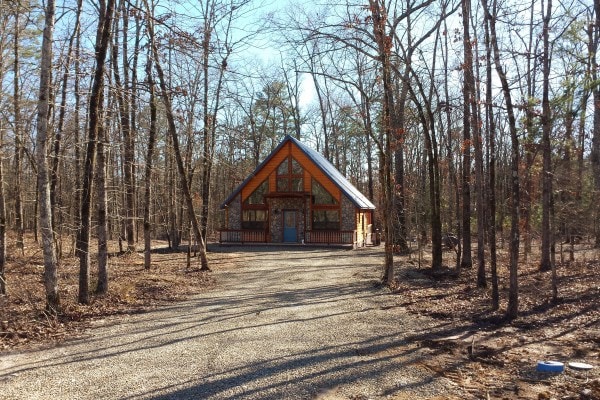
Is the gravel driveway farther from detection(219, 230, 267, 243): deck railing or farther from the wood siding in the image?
detection(219, 230, 267, 243): deck railing

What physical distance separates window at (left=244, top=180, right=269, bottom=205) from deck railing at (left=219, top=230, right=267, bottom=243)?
1.81 meters

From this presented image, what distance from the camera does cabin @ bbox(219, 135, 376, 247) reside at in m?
25.6

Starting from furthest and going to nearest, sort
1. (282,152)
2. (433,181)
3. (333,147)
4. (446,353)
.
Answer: (333,147), (282,152), (433,181), (446,353)

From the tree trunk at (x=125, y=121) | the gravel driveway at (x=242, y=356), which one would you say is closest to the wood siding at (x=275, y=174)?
the tree trunk at (x=125, y=121)

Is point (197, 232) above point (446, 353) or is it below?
above

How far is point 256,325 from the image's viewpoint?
7730 mm

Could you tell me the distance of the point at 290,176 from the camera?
26.5 meters

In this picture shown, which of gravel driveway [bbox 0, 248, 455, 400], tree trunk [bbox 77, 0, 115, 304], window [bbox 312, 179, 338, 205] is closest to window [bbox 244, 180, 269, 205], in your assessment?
window [bbox 312, 179, 338, 205]

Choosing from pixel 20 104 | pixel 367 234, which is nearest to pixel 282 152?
pixel 367 234

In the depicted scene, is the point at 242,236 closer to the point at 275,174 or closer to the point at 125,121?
the point at 275,174

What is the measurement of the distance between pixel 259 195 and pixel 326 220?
4317 mm

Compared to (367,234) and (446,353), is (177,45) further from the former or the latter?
(367,234)

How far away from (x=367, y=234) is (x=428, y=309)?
19909 millimetres

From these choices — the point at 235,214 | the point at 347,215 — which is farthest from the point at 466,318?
the point at 235,214
